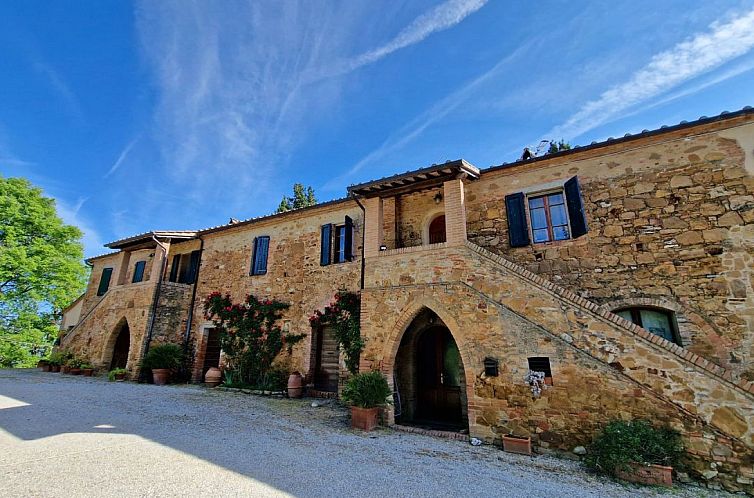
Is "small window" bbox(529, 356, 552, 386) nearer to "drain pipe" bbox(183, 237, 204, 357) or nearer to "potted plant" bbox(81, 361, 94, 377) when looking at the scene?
"drain pipe" bbox(183, 237, 204, 357)

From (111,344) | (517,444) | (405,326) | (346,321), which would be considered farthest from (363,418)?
(111,344)

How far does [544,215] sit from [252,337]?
33.3 ft

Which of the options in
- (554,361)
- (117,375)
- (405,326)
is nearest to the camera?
(554,361)

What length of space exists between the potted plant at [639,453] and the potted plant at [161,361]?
13127mm

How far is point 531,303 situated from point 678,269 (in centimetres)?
349

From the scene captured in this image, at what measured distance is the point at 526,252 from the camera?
28.1 feet

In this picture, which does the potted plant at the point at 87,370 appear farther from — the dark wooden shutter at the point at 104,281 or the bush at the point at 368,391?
the bush at the point at 368,391

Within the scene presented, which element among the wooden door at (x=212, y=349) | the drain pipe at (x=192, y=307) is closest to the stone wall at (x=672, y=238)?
the wooden door at (x=212, y=349)

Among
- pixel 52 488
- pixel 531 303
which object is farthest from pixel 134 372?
pixel 531 303

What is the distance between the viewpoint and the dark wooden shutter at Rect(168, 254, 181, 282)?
1550 cm

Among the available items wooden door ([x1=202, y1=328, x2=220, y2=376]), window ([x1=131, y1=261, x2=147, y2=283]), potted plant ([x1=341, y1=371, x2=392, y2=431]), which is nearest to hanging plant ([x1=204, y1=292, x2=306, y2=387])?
wooden door ([x1=202, y1=328, x2=220, y2=376])

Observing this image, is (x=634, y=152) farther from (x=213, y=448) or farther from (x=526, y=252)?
→ (x=213, y=448)

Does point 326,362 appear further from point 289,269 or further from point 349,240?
point 349,240

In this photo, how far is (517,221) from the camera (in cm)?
873
